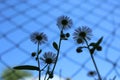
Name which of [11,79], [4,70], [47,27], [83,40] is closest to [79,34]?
[83,40]

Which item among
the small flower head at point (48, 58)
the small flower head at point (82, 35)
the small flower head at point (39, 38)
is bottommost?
the small flower head at point (48, 58)

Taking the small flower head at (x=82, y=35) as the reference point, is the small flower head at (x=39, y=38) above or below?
below

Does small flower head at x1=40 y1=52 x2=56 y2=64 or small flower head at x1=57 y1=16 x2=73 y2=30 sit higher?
small flower head at x1=57 y1=16 x2=73 y2=30

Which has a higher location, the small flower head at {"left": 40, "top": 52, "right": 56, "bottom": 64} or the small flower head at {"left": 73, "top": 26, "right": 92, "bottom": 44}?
the small flower head at {"left": 73, "top": 26, "right": 92, "bottom": 44}

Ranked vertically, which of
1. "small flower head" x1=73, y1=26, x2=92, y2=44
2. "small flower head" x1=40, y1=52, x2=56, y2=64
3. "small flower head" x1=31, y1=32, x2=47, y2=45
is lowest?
"small flower head" x1=40, y1=52, x2=56, y2=64

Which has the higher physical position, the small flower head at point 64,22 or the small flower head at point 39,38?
the small flower head at point 64,22

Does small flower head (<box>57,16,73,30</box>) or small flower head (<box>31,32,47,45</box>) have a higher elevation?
small flower head (<box>57,16,73,30</box>)

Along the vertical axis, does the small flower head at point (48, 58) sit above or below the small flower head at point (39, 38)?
below

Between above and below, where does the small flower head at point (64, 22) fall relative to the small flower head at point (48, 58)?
above
